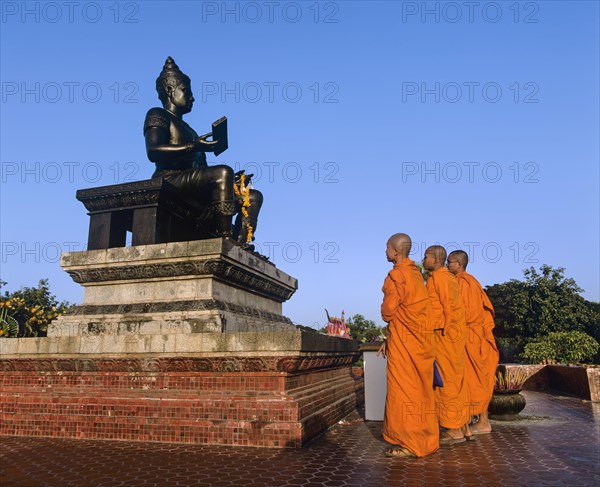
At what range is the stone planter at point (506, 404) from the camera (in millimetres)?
7691

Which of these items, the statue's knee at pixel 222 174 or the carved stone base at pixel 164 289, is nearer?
the carved stone base at pixel 164 289

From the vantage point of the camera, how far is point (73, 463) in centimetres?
468

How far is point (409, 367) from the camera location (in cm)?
489

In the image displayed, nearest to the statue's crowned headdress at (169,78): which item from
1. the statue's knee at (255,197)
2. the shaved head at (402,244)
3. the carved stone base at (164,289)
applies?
the statue's knee at (255,197)

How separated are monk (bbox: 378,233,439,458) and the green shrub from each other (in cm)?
1938

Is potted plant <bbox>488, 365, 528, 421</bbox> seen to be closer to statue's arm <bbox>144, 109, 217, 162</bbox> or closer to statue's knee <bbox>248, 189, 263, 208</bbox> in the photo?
statue's knee <bbox>248, 189, 263, 208</bbox>

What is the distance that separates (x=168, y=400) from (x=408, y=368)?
2915mm

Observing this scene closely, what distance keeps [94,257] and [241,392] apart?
3.44 m

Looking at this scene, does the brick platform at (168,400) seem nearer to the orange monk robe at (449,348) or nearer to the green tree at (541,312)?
the orange monk robe at (449,348)

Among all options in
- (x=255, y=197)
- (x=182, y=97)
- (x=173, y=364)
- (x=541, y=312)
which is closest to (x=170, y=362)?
(x=173, y=364)

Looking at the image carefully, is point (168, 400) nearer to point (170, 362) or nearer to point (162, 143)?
point (170, 362)

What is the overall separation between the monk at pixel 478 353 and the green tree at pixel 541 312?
22344mm

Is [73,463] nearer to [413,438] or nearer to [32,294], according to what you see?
[413,438]

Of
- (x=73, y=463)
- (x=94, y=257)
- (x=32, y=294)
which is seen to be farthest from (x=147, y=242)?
(x=32, y=294)
